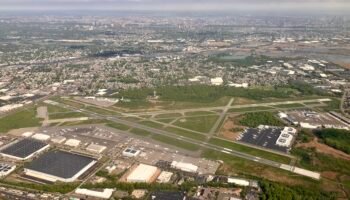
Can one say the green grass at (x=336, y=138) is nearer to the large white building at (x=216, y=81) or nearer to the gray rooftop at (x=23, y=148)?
the large white building at (x=216, y=81)

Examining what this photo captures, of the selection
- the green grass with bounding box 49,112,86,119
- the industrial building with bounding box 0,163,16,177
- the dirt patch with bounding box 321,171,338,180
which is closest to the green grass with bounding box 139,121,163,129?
the green grass with bounding box 49,112,86,119

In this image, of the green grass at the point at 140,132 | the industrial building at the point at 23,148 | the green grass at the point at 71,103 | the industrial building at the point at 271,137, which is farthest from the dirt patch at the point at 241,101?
the industrial building at the point at 23,148

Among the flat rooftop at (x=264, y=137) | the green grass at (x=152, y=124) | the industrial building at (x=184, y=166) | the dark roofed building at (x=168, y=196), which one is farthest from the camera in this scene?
the green grass at (x=152, y=124)

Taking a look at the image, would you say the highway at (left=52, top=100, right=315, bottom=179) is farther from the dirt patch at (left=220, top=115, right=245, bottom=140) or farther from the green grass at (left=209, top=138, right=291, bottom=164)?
the dirt patch at (left=220, top=115, right=245, bottom=140)

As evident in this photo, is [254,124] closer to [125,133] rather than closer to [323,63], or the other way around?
[125,133]

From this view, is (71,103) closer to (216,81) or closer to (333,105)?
(216,81)
